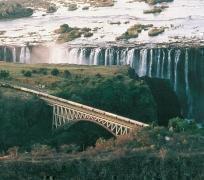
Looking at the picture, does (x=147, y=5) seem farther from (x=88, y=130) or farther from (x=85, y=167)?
(x=85, y=167)

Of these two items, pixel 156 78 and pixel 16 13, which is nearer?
pixel 156 78

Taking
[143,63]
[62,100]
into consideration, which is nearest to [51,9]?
[143,63]

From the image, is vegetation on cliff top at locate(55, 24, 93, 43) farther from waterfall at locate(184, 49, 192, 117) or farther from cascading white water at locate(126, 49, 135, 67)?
waterfall at locate(184, 49, 192, 117)

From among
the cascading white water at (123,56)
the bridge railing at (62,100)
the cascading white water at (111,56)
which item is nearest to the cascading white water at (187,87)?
the cascading white water at (123,56)

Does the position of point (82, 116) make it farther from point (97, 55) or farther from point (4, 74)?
point (97, 55)

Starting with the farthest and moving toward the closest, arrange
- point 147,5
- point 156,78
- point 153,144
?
point 147,5 → point 156,78 → point 153,144

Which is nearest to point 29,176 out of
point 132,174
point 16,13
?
point 132,174
